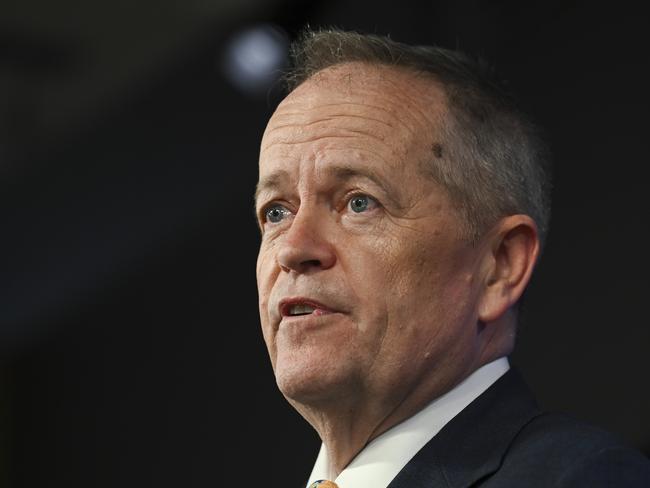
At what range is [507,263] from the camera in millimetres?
2402

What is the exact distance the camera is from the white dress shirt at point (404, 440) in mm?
2232

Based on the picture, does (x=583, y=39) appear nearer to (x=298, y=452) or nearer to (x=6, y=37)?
(x=298, y=452)

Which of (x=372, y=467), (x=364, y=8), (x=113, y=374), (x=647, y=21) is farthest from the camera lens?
(x=113, y=374)

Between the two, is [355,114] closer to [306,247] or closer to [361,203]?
[361,203]

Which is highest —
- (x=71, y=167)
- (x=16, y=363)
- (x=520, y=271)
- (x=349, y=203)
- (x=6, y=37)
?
(x=6, y=37)

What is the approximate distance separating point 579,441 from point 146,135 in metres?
3.82

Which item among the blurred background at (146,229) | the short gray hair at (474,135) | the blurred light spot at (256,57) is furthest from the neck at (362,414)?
the blurred light spot at (256,57)

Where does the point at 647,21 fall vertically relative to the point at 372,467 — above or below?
above

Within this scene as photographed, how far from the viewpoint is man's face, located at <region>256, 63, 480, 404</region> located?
2.24 metres

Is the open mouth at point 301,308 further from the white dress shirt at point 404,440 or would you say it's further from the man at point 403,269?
the white dress shirt at point 404,440

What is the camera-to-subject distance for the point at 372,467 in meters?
2.25

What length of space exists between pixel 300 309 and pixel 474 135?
483 millimetres

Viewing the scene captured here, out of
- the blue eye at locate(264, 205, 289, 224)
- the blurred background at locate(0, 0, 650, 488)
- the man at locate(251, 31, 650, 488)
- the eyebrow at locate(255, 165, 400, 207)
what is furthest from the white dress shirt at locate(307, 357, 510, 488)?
the blurred background at locate(0, 0, 650, 488)

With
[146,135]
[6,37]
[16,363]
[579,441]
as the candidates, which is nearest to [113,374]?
[16,363]
